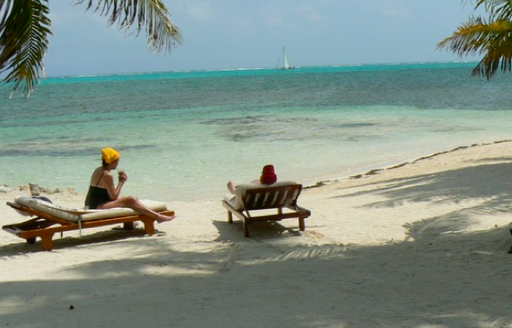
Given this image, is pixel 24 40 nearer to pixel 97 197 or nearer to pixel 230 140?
pixel 97 197

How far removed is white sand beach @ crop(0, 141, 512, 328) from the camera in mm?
4406

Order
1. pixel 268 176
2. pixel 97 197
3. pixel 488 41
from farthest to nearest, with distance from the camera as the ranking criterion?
pixel 488 41
pixel 97 197
pixel 268 176

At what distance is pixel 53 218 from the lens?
7027 millimetres

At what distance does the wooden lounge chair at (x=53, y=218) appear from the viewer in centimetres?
694

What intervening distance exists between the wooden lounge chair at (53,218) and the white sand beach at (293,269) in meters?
0.20

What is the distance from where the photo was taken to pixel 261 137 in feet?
70.1

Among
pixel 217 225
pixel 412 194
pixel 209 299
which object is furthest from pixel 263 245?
pixel 412 194

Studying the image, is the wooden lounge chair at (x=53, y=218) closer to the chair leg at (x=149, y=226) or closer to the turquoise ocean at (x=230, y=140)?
the chair leg at (x=149, y=226)

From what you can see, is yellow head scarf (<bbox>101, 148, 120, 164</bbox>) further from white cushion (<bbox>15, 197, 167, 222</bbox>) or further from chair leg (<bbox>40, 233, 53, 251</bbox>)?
chair leg (<bbox>40, 233, 53, 251</bbox>)

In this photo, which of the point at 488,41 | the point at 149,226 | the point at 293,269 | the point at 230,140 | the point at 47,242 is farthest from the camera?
the point at 230,140

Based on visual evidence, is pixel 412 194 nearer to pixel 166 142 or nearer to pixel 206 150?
pixel 206 150

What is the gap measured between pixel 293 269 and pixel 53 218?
2.65 m

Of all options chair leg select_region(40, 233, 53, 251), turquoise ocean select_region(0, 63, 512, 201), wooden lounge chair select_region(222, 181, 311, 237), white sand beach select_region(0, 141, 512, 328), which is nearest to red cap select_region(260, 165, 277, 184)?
wooden lounge chair select_region(222, 181, 311, 237)

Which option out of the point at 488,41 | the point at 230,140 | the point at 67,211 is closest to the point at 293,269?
the point at 67,211
